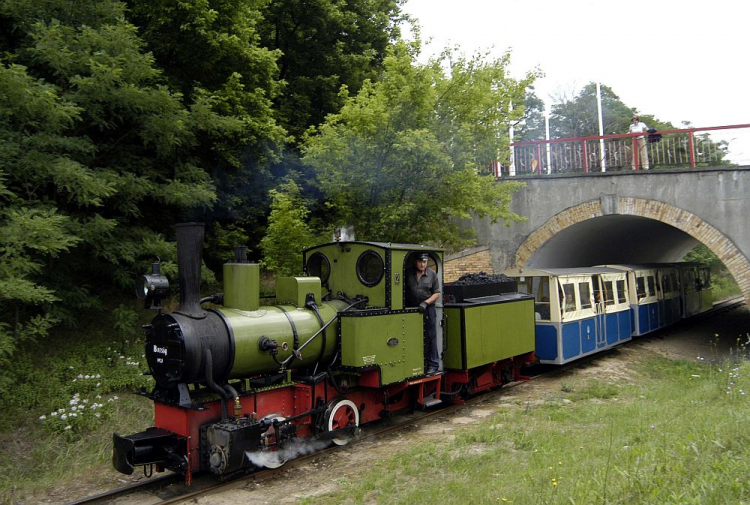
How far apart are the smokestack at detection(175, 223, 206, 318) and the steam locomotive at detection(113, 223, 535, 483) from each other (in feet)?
0.04

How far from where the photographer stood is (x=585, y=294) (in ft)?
42.7

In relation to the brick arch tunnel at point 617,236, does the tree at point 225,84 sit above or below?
above

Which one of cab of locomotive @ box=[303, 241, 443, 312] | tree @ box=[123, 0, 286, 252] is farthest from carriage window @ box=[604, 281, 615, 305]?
tree @ box=[123, 0, 286, 252]

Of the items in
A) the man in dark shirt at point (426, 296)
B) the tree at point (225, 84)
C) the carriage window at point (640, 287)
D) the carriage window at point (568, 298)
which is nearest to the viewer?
the man in dark shirt at point (426, 296)

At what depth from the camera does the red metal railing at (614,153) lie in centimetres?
1482

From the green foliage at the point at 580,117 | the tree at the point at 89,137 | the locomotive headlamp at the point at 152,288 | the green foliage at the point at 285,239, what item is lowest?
the locomotive headlamp at the point at 152,288

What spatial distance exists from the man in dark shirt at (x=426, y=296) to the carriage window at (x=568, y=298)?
4.38 metres

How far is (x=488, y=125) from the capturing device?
12.0m

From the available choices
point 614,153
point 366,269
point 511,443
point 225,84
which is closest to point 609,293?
point 614,153

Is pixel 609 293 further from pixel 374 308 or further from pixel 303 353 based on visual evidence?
pixel 303 353

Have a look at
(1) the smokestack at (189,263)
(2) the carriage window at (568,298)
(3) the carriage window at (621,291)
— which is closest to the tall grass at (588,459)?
(1) the smokestack at (189,263)

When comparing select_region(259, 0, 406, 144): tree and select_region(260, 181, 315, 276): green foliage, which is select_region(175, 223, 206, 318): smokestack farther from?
select_region(259, 0, 406, 144): tree

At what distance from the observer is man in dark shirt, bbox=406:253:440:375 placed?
8.44 metres

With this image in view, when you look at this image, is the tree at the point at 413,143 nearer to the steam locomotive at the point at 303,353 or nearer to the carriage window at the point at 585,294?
the steam locomotive at the point at 303,353
